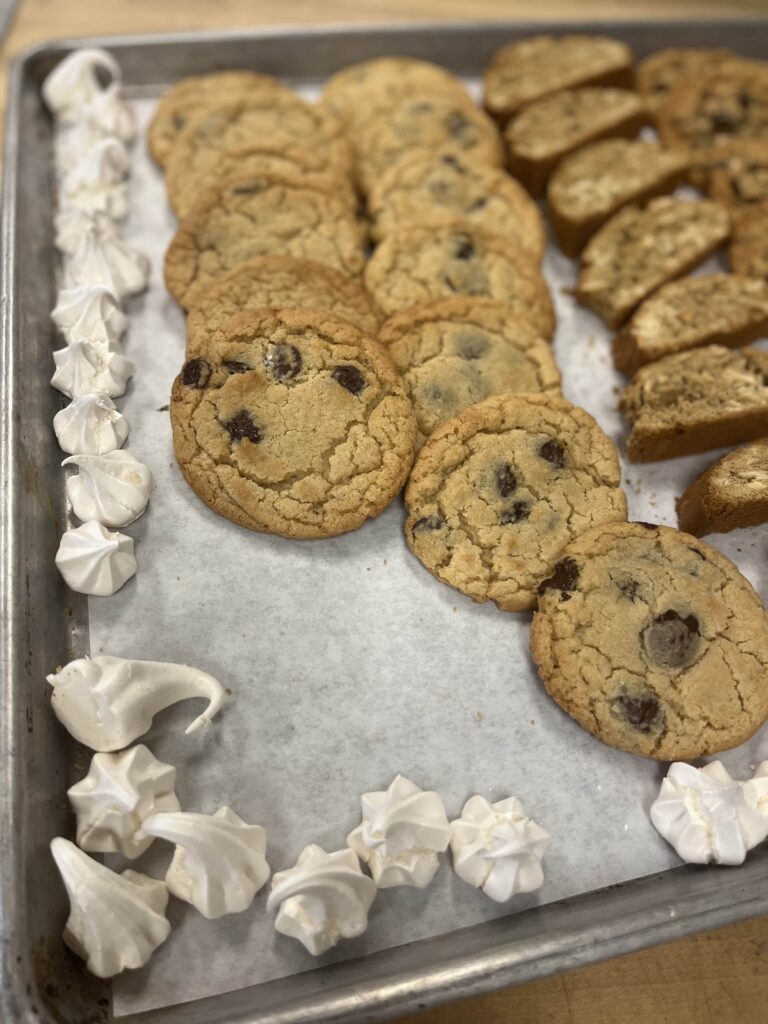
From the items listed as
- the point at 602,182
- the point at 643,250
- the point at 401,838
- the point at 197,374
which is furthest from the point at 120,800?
the point at 602,182

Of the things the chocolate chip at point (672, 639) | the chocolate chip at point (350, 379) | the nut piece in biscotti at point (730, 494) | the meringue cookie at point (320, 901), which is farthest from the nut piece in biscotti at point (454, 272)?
the meringue cookie at point (320, 901)

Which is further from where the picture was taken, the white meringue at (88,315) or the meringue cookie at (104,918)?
the white meringue at (88,315)

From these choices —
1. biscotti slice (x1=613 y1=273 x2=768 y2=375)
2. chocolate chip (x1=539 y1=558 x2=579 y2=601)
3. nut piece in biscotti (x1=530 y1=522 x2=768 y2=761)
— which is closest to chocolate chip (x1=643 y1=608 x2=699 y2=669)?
nut piece in biscotti (x1=530 y1=522 x2=768 y2=761)

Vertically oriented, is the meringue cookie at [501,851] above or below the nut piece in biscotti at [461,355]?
below

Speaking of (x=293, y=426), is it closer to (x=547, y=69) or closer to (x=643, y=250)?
(x=643, y=250)

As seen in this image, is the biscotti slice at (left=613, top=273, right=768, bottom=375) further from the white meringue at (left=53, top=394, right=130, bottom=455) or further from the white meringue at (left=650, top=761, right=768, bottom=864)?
the white meringue at (left=53, top=394, right=130, bottom=455)

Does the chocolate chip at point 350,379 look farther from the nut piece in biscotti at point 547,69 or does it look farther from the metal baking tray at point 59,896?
the nut piece in biscotti at point 547,69
